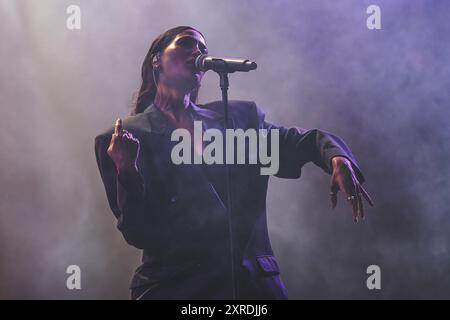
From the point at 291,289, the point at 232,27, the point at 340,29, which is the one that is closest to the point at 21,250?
the point at 291,289

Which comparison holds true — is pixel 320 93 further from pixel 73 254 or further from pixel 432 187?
pixel 73 254

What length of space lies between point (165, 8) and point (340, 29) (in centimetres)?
100

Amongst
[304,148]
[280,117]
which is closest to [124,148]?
[304,148]

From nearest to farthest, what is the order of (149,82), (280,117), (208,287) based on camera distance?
(208,287), (149,82), (280,117)

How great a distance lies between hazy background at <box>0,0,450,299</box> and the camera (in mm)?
3324

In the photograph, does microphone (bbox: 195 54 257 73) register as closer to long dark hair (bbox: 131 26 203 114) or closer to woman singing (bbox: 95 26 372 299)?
woman singing (bbox: 95 26 372 299)

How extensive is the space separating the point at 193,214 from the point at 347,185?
2.31 ft

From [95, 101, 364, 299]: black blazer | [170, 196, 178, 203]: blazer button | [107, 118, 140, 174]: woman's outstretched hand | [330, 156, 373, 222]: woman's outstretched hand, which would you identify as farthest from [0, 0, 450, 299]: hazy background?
[107, 118, 140, 174]: woman's outstretched hand

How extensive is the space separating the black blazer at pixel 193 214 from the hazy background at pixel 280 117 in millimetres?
559

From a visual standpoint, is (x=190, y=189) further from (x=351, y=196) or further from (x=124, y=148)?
(x=351, y=196)

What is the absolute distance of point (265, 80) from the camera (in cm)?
346

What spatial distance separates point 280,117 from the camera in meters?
3.45

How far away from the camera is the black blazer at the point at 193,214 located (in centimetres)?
266

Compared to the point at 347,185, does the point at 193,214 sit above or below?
below
